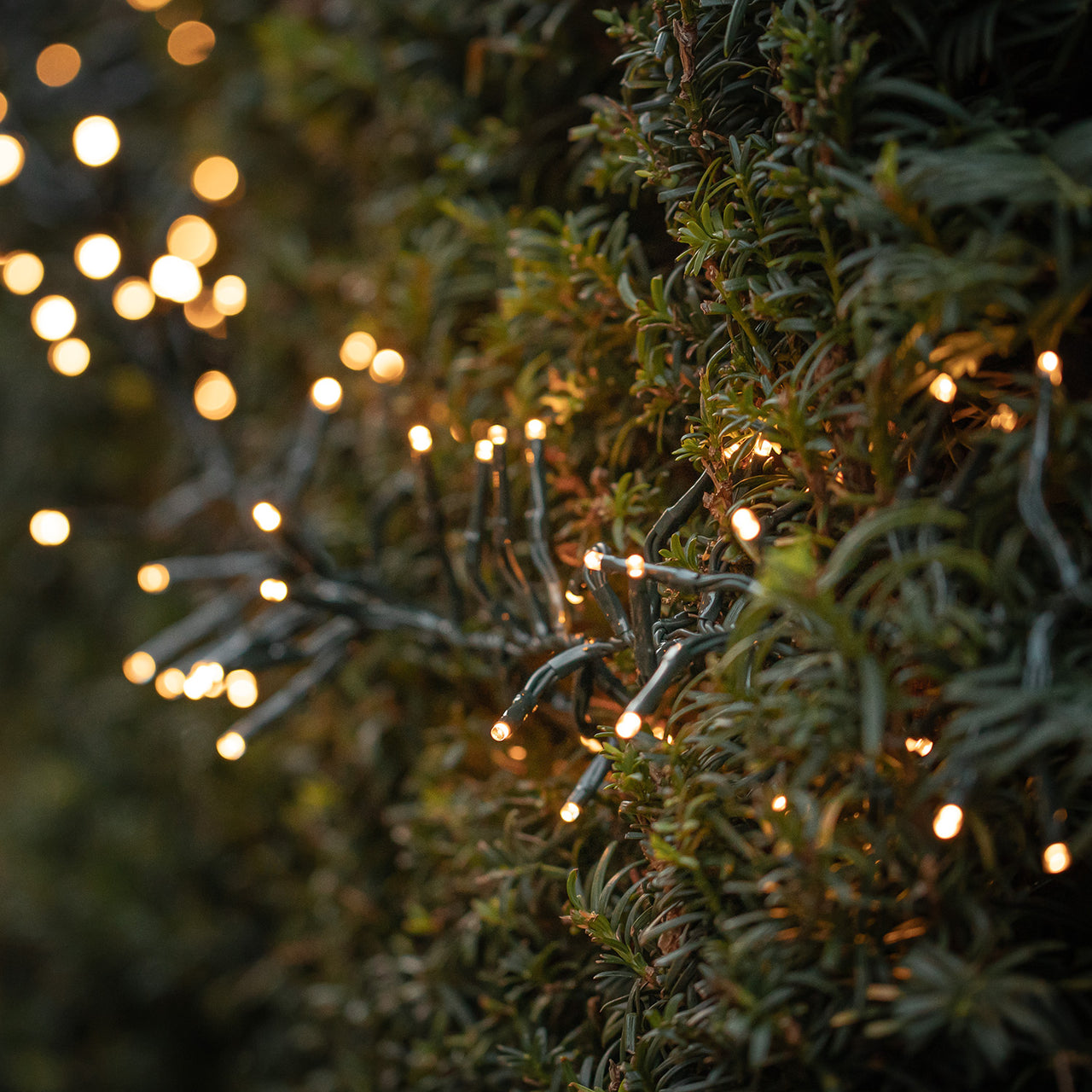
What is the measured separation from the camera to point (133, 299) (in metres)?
1.07

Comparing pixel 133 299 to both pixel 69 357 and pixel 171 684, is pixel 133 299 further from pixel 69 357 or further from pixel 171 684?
pixel 171 684

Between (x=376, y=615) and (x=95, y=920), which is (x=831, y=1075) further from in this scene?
(x=95, y=920)

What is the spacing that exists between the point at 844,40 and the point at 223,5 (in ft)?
3.97

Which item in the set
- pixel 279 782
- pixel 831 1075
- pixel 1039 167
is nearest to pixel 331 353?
pixel 279 782

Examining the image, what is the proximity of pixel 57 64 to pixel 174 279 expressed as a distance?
936 mm

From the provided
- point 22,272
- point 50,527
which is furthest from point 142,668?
point 22,272

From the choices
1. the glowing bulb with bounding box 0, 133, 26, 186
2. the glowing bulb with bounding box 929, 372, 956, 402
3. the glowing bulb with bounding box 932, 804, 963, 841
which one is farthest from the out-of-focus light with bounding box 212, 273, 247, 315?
the glowing bulb with bounding box 932, 804, 963, 841

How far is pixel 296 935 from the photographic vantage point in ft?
3.63

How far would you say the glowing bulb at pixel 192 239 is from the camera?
3.89 ft

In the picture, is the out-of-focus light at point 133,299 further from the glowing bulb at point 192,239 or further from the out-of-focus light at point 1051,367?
the out-of-focus light at point 1051,367

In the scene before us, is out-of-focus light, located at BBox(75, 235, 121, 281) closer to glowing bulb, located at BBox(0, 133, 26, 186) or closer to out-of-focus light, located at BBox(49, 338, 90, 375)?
out-of-focus light, located at BBox(49, 338, 90, 375)

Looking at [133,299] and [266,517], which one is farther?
[133,299]

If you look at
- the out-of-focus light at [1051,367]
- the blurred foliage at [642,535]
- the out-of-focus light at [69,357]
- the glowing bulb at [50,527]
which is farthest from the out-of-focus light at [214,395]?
the out-of-focus light at [1051,367]

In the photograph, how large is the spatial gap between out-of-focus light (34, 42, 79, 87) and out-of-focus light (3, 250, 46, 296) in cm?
45
